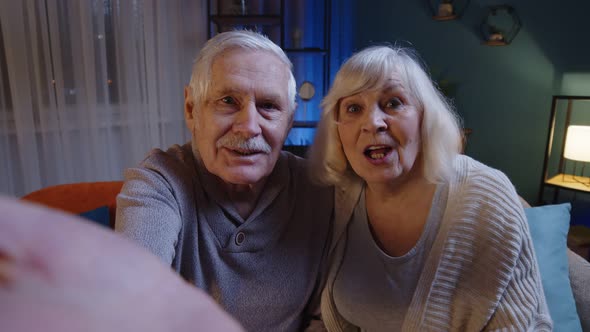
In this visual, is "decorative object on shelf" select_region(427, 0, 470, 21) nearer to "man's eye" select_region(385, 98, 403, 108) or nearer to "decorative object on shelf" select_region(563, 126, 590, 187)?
"decorative object on shelf" select_region(563, 126, 590, 187)

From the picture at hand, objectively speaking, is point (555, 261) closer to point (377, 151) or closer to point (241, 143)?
point (377, 151)

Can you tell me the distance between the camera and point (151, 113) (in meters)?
2.96

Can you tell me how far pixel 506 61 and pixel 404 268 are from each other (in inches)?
134

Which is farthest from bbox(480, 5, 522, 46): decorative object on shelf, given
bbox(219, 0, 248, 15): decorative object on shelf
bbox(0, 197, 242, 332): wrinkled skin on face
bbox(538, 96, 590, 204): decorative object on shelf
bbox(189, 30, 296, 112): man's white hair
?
bbox(0, 197, 242, 332): wrinkled skin on face

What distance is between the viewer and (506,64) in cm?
378

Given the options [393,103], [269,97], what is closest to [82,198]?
[269,97]

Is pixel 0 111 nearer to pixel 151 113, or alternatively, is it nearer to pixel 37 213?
pixel 151 113

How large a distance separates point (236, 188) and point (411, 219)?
1.64 feet

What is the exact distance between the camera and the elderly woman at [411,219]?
99cm

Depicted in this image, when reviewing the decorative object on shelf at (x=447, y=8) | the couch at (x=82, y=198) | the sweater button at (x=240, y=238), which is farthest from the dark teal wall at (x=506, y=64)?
the sweater button at (x=240, y=238)

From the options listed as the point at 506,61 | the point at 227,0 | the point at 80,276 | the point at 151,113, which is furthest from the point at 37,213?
the point at 506,61

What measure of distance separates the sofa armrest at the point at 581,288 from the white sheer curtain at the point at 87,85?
263 centimetres

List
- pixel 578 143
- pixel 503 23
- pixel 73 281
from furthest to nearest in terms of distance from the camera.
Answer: pixel 503 23 < pixel 578 143 < pixel 73 281

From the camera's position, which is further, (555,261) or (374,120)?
(555,261)
